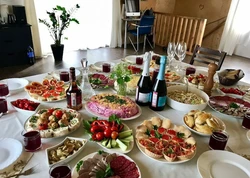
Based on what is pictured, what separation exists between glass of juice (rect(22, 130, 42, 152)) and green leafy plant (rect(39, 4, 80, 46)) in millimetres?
3322

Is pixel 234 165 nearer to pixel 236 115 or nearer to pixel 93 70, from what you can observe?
pixel 236 115

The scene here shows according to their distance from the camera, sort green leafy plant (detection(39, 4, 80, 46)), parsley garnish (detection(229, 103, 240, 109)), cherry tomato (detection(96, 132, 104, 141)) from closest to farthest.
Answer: cherry tomato (detection(96, 132, 104, 141)), parsley garnish (detection(229, 103, 240, 109)), green leafy plant (detection(39, 4, 80, 46))

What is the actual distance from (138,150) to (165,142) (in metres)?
0.12

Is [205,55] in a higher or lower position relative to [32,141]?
higher

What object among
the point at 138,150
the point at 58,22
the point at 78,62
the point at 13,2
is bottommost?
the point at 78,62

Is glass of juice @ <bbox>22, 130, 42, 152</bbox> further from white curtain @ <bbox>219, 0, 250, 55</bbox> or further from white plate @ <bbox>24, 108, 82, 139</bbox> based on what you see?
white curtain @ <bbox>219, 0, 250, 55</bbox>

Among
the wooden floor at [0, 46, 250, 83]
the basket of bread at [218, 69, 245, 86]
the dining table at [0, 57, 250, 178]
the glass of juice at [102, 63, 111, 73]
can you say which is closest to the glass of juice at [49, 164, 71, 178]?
the dining table at [0, 57, 250, 178]

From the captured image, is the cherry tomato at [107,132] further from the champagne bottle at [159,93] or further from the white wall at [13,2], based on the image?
the white wall at [13,2]

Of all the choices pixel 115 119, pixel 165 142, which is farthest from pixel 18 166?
pixel 165 142

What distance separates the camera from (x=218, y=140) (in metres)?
0.92

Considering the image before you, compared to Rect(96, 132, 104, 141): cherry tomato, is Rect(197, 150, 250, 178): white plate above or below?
below

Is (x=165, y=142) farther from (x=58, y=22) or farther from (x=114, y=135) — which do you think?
(x=58, y=22)

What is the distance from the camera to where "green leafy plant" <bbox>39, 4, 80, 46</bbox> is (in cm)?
375

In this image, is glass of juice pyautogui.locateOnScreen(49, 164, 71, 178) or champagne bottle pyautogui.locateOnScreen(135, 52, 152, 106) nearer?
glass of juice pyautogui.locateOnScreen(49, 164, 71, 178)
